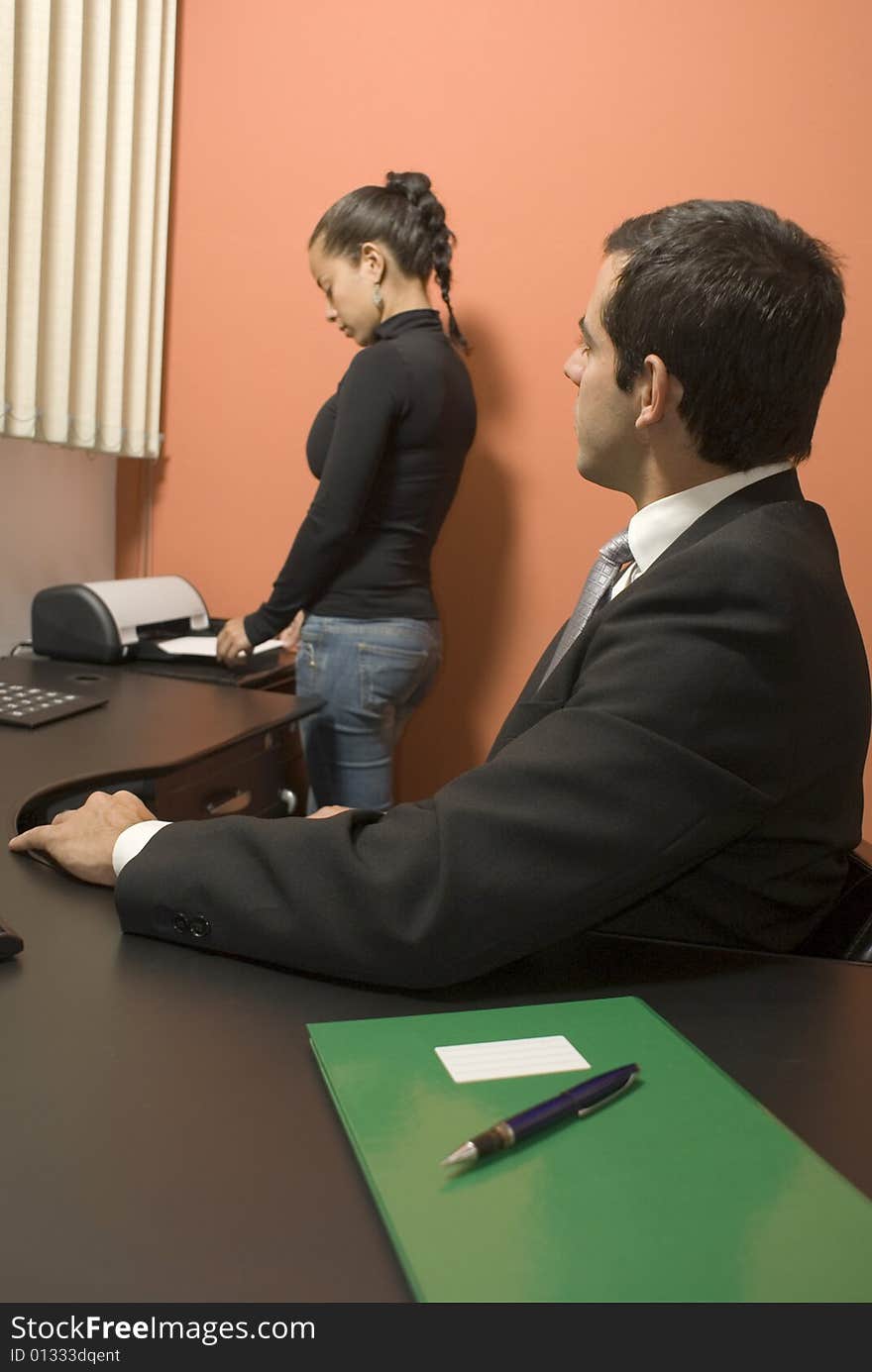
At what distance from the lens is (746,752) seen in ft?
2.95

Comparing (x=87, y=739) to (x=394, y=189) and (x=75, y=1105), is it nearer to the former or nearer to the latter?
(x=75, y=1105)

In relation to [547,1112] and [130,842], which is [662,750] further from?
[130,842]

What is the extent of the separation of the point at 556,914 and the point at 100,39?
2.25 meters

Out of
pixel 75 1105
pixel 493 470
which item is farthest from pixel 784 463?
pixel 493 470

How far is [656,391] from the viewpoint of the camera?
1.05 metres

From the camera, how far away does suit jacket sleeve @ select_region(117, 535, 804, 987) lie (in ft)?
2.85

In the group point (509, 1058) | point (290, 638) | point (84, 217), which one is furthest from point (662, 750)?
point (84, 217)

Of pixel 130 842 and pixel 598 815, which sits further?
pixel 130 842

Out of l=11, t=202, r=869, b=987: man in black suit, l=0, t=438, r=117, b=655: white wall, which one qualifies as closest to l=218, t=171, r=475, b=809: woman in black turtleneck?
l=0, t=438, r=117, b=655: white wall

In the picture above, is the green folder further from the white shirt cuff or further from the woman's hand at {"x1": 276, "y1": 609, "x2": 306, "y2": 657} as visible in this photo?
the woman's hand at {"x1": 276, "y1": 609, "x2": 306, "y2": 657}

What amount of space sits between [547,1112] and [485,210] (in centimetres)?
223

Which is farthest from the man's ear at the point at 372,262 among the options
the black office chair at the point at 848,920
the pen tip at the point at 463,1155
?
the pen tip at the point at 463,1155

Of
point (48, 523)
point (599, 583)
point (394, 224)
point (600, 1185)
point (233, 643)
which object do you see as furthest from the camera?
point (48, 523)

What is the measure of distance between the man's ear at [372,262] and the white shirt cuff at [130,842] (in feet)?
4.54
